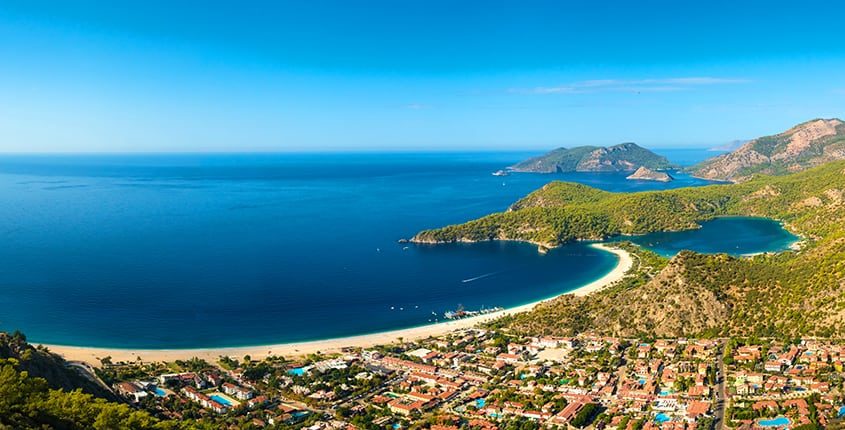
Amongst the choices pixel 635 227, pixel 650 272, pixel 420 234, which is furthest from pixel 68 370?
pixel 635 227

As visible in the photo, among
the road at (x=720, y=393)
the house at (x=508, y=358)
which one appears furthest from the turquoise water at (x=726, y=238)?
the house at (x=508, y=358)

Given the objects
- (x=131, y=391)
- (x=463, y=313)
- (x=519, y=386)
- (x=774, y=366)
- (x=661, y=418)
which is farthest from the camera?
(x=463, y=313)

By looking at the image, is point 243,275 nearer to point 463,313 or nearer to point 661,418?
point 463,313

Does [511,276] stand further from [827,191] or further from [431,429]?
[827,191]

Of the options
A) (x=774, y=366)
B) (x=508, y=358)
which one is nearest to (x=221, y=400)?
(x=508, y=358)

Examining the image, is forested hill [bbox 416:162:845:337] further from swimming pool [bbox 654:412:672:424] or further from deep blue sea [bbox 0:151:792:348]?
swimming pool [bbox 654:412:672:424]

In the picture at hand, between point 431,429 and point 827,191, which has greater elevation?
point 827,191
